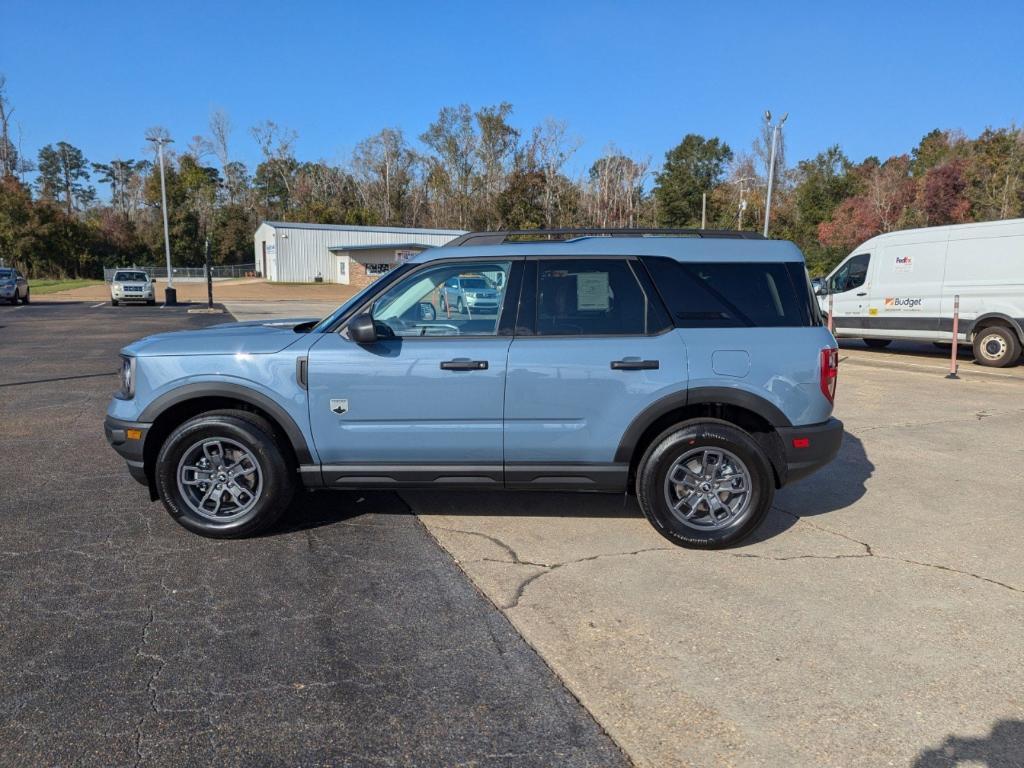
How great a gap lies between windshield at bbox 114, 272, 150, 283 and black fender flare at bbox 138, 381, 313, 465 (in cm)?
3159

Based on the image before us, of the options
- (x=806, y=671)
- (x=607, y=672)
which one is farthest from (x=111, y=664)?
(x=806, y=671)

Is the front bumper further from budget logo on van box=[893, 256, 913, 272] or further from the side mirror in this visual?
budget logo on van box=[893, 256, 913, 272]

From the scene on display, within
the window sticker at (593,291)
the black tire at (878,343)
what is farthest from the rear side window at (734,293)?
the black tire at (878,343)

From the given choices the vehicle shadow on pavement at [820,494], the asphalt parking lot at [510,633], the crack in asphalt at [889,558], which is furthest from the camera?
the vehicle shadow on pavement at [820,494]

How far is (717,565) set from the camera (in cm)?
444

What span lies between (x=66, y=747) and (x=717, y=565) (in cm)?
329

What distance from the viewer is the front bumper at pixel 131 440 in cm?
464

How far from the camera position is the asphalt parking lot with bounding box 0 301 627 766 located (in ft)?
8.90

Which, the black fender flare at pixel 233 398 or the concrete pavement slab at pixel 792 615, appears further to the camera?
the black fender flare at pixel 233 398

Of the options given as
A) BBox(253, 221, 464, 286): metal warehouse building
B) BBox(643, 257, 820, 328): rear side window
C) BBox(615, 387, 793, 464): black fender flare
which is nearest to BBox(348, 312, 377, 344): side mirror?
BBox(615, 387, 793, 464): black fender flare

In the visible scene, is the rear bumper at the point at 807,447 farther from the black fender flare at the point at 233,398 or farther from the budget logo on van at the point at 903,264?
the budget logo on van at the point at 903,264

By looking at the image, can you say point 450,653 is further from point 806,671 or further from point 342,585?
point 806,671

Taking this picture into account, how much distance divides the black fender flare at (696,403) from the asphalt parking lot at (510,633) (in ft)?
2.44

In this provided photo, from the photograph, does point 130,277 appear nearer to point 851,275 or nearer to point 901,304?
point 851,275
